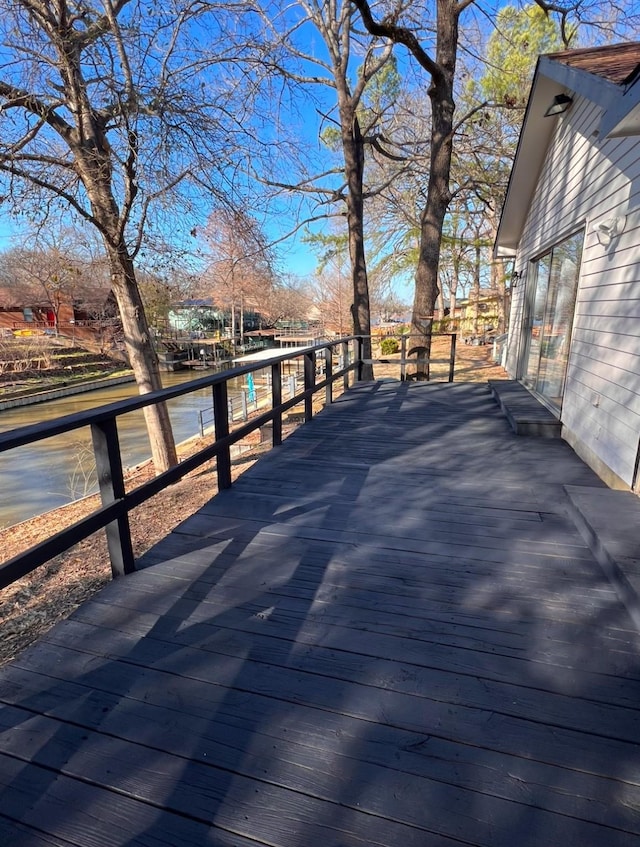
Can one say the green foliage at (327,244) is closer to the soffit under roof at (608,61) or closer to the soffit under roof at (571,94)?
the soffit under roof at (571,94)

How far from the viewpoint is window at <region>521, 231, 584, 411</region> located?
472 cm

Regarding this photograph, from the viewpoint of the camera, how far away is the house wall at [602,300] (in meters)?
3.06

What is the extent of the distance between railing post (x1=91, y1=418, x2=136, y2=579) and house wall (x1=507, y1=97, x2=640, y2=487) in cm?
315

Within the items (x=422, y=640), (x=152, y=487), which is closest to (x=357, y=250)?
(x=152, y=487)

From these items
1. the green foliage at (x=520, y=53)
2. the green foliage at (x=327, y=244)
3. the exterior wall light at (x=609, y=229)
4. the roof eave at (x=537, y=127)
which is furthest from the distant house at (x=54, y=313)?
the exterior wall light at (x=609, y=229)

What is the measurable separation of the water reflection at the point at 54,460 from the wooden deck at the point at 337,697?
9147 millimetres

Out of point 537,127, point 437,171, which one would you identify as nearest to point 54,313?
point 437,171

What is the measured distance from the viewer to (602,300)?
3.64m

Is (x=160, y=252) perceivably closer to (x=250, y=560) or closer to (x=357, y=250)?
(x=357, y=250)

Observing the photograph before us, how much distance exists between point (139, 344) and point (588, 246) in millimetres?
6656

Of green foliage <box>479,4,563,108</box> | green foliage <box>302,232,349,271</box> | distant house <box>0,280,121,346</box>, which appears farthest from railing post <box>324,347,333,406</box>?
distant house <box>0,280,121,346</box>

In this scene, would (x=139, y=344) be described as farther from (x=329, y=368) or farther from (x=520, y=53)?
(x=520, y=53)

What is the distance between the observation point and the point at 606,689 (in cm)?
150

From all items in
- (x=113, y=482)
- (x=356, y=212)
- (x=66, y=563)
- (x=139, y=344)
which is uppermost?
(x=356, y=212)
